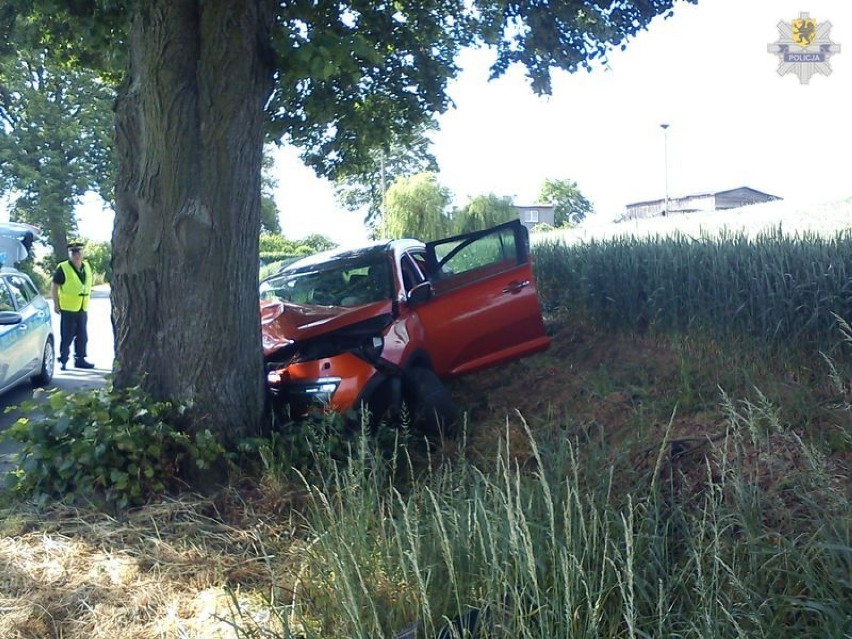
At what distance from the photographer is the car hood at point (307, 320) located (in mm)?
7605

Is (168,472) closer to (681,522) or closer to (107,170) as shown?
(681,522)

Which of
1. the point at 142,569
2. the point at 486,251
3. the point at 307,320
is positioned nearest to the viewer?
the point at 142,569

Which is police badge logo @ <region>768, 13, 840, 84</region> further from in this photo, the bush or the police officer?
the bush

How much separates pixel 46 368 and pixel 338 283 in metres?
5.19

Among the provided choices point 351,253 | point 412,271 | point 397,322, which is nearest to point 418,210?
point 351,253

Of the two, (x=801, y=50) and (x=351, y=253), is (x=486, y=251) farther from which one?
(x=801, y=50)

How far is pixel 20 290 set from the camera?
1135 cm

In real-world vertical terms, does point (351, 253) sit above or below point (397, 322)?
above

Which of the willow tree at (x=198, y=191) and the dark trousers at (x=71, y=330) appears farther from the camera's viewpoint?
the dark trousers at (x=71, y=330)

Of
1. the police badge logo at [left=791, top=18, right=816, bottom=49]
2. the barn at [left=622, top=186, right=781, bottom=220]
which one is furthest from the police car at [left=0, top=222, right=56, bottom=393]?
the barn at [left=622, top=186, right=781, bottom=220]

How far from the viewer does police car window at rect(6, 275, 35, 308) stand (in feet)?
36.2

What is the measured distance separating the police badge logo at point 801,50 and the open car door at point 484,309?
8.56 metres

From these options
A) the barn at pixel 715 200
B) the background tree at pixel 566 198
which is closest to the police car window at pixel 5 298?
the barn at pixel 715 200

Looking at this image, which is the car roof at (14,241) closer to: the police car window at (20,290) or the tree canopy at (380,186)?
the police car window at (20,290)
